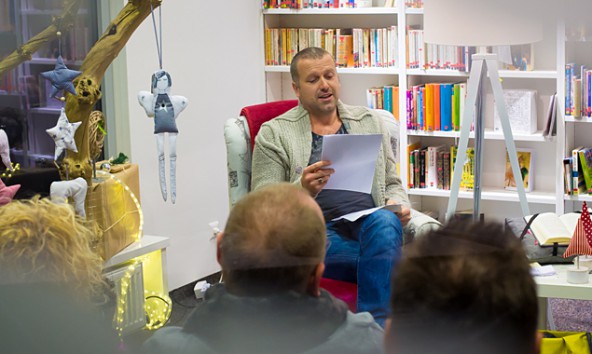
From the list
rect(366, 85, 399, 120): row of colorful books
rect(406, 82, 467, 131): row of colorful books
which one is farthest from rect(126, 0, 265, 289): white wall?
rect(366, 85, 399, 120): row of colorful books

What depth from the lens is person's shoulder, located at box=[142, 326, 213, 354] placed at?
37 cm

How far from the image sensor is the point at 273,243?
13.9 inches

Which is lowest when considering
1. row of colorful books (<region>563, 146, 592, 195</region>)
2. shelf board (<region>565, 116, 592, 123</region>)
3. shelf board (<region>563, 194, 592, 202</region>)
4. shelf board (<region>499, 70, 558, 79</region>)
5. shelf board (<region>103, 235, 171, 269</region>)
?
shelf board (<region>103, 235, 171, 269</region>)

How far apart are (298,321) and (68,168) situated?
→ 0.21m

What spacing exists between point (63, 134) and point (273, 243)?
0.20 m

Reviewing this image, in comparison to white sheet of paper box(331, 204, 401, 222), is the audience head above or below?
above

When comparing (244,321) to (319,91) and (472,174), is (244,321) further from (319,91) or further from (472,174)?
(319,91)

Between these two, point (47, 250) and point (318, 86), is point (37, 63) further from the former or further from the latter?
point (318, 86)

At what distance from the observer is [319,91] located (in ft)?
3.31

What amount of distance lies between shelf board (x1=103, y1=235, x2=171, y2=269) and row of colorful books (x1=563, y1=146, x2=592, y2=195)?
0.28 meters

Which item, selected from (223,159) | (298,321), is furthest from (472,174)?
(223,159)

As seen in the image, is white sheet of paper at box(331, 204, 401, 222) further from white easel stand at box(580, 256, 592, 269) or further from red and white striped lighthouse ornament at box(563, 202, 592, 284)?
white easel stand at box(580, 256, 592, 269)

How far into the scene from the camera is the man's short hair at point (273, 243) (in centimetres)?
35

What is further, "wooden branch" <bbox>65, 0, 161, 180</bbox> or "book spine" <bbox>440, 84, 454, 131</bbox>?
"book spine" <bbox>440, 84, 454, 131</bbox>
